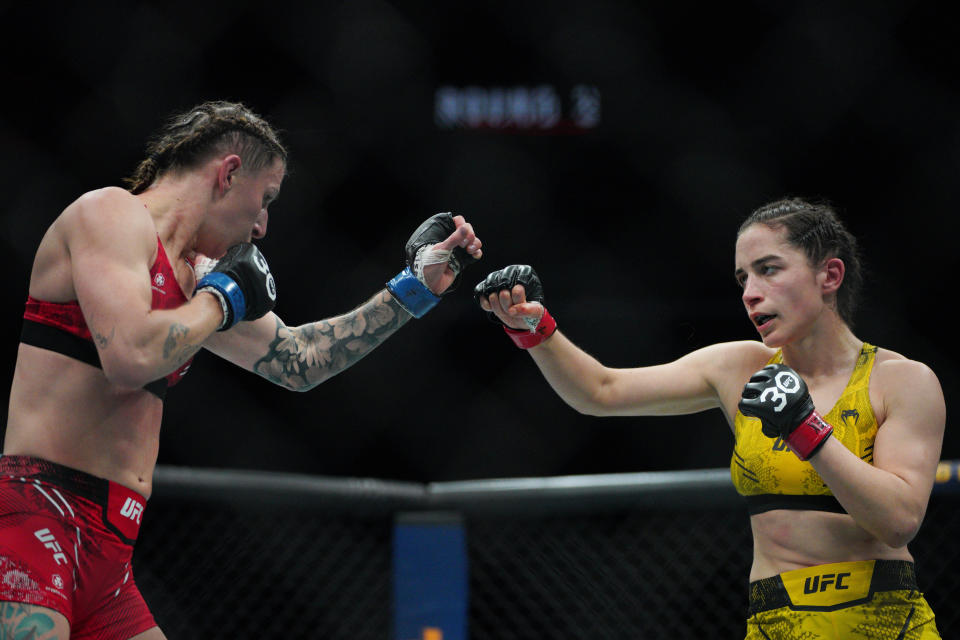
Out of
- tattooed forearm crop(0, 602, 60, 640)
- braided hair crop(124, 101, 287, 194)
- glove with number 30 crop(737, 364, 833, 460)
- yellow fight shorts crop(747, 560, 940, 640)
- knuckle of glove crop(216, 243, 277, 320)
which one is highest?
braided hair crop(124, 101, 287, 194)

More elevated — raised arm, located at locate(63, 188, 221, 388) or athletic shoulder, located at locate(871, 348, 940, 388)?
athletic shoulder, located at locate(871, 348, 940, 388)

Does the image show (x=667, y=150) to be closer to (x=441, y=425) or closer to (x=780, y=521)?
(x=441, y=425)

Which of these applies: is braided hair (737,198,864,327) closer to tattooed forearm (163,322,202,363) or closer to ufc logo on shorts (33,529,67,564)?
tattooed forearm (163,322,202,363)

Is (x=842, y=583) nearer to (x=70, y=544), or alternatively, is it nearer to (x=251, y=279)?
(x=251, y=279)

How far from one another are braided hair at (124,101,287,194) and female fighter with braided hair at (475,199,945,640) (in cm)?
48

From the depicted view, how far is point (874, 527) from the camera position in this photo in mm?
1444

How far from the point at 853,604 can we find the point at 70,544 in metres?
1.19

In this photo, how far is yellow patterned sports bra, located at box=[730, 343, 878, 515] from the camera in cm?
155

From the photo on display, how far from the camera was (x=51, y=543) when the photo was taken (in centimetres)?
135

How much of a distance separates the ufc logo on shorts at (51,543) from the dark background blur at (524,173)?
274 centimetres

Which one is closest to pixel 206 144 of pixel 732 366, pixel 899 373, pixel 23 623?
pixel 23 623

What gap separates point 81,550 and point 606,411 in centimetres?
95

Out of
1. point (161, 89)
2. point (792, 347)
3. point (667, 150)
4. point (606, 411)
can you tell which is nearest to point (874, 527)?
point (792, 347)

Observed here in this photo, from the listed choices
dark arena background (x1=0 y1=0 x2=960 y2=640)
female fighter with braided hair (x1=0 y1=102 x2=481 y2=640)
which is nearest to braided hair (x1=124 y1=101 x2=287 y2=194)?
female fighter with braided hair (x1=0 y1=102 x2=481 y2=640)
